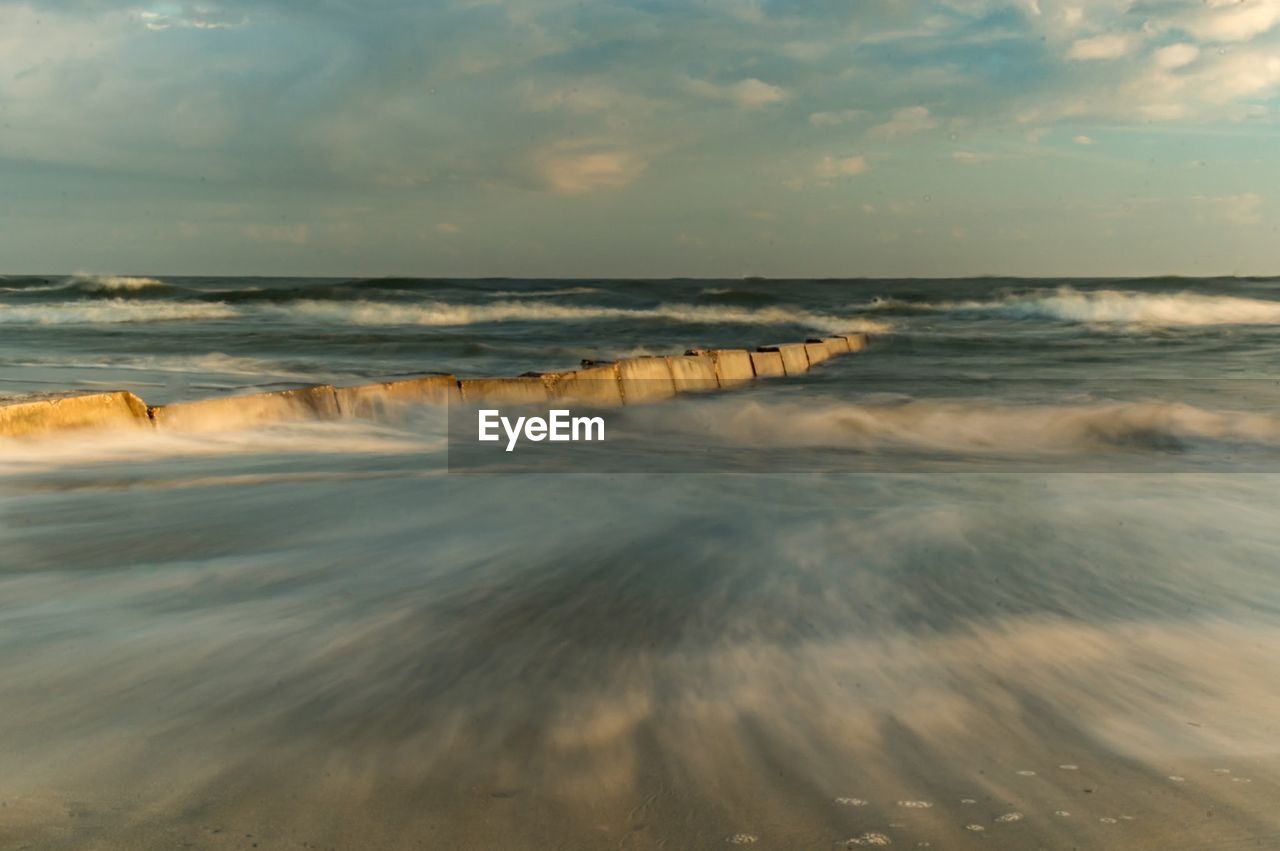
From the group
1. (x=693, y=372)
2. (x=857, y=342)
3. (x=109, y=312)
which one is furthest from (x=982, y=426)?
(x=109, y=312)

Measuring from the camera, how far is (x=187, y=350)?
15195mm

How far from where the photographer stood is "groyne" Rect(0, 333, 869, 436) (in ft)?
16.7

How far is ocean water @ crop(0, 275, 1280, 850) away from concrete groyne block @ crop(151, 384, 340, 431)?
0.31ft

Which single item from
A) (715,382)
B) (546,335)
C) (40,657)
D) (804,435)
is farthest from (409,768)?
(546,335)

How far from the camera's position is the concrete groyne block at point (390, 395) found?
6.55 meters

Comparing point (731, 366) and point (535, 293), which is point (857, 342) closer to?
point (731, 366)

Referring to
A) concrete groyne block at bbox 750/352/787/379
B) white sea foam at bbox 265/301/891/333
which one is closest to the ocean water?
concrete groyne block at bbox 750/352/787/379

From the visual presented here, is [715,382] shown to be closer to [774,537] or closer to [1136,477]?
[1136,477]

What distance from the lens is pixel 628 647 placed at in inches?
101

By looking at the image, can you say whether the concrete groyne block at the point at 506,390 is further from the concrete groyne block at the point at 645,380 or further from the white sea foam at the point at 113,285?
the white sea foam at the point at 113,285

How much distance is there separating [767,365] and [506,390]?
4.74 metres

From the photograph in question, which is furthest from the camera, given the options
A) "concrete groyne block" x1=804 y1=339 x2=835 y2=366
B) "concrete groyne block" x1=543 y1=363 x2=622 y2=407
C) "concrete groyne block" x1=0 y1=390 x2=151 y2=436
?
"concrete groyne block" x1=804 y1=339 x2=835 y2=366

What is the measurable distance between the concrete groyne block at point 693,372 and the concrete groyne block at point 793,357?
1.82 meters

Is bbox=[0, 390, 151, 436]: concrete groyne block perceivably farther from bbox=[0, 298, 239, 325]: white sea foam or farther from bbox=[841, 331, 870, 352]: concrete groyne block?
bbox=[0, 298, 239, 325]: white sea foam
